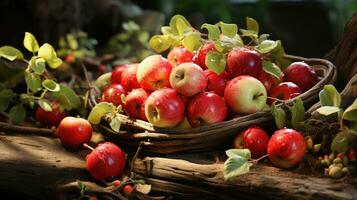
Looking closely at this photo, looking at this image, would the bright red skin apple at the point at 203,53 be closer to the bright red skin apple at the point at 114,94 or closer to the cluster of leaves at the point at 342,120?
the bright red skin apple at the point at 114,94

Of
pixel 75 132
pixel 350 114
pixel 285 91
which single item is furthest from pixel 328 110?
pixel 75 132

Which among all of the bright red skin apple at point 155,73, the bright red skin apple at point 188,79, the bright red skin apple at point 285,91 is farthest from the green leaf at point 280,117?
the bright red skin apple at point 155,73

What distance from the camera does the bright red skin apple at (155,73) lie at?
1563 millimetres

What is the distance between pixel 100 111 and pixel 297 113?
0.63 meters

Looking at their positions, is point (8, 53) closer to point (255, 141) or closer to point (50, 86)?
point (50, 86)

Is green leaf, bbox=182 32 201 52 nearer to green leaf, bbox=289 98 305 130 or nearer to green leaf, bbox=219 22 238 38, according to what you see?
green leaf, bbox=219 22 238 38

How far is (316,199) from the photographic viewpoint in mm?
1208

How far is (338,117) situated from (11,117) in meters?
1.16

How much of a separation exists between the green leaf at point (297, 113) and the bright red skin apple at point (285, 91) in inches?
4.6

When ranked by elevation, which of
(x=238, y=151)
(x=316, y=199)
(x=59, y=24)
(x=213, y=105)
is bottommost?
(x=316, y=199)

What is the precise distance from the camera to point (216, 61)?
1.51 m

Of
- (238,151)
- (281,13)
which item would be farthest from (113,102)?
(281,13)

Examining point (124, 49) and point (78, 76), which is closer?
point (78, 76)

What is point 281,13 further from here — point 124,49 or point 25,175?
point 25,175
